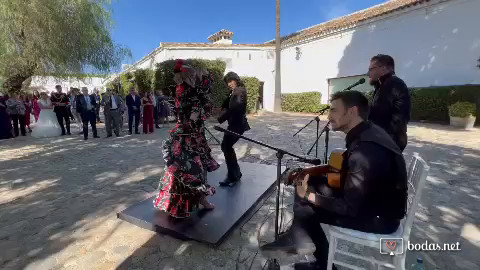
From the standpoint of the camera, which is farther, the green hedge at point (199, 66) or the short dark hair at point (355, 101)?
the green hedge at point (199, 66)

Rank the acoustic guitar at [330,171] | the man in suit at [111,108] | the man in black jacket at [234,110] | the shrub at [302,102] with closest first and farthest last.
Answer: the acoustic guitar at [330,171] → the man in black jacket at [234,110] → the man in suit at [111,108] → the shrub at [302,102]

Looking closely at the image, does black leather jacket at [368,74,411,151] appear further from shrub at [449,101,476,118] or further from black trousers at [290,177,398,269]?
shrub at [449,101,476,118]

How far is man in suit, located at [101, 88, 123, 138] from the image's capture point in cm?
970

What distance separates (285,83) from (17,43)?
17.3 m

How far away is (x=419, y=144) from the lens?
802 centimetres

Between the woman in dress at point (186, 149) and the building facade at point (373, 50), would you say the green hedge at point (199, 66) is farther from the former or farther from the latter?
the woman in dress at point (186, 149)

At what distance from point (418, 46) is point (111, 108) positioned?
1457 centimetres

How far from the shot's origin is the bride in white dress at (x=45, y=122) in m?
10.4

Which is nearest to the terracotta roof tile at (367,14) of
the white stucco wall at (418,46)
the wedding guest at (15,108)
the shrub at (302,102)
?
the white stucco wall at (418,46)

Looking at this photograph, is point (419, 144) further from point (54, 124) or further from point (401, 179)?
point (54, 124)

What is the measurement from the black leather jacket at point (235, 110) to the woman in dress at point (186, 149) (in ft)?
2.77

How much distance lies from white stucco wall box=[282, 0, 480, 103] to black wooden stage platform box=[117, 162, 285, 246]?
1284 cm

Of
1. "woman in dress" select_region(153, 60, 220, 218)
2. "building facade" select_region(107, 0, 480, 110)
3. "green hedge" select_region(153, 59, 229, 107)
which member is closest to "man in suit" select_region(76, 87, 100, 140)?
"green hedge" select_region(153, 59, 229, 107)

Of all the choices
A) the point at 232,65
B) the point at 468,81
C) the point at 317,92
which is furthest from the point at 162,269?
the point at 232,65
